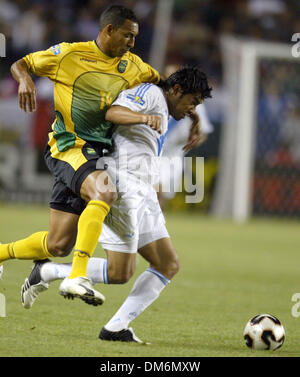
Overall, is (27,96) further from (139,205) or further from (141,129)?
(139,205)

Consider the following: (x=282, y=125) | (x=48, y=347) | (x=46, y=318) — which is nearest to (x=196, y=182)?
(x=282, y=125)

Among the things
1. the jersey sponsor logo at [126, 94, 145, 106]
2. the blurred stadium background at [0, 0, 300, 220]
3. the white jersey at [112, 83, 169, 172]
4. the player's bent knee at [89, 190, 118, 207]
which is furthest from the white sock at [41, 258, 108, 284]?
the blurred stadium background at [0, 0, 300, 220]

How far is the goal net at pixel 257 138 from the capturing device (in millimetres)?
15000

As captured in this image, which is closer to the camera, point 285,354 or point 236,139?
point 285,354

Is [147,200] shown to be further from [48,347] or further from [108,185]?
[48,347]

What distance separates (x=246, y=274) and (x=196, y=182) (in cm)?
610

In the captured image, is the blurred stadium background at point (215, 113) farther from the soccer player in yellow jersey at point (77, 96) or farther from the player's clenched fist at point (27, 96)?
the player's clenched fist at point (27, 96)

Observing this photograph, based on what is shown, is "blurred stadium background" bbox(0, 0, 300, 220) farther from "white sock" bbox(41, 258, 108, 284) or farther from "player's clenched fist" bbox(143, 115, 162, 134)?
"player's clenched fist" bbox(143, 115, 162, 134)

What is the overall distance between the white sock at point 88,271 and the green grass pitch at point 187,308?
0.32 m

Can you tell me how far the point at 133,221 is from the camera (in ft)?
16.6

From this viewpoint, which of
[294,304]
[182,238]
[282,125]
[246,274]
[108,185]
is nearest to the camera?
[108,185]

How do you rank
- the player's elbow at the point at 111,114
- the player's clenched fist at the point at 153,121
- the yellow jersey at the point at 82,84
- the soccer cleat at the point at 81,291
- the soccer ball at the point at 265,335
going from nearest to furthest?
the soccer cleat at the point at 81,291 < the player's clenched fist at the point at 153,121 < the soccer ball at the point at 265,335 < the player's elbow at the point at 111,114 < the yellow jersey at the point at 82,84

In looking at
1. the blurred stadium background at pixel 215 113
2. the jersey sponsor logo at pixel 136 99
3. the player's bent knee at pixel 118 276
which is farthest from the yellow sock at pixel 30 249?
the blurred stadium background at pixel 215 113

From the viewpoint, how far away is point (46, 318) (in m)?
5.66
